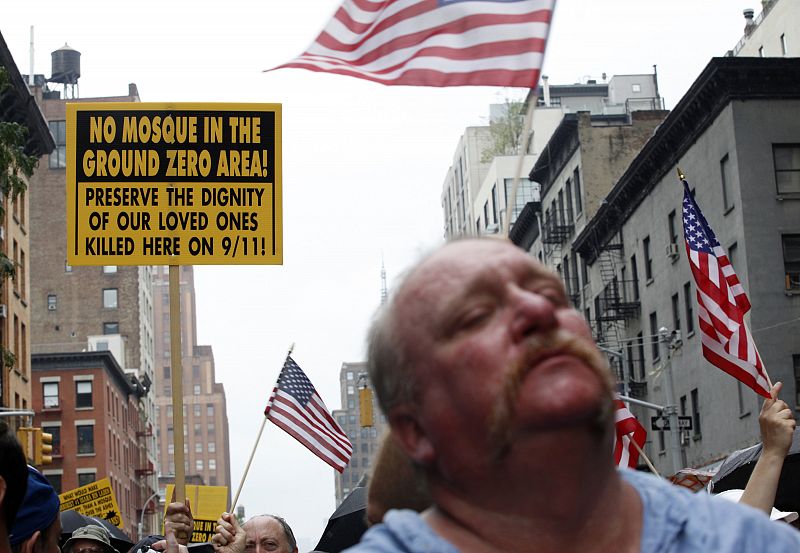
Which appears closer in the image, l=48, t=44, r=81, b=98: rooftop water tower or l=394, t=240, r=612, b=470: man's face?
l=394, t=240, r=612, b=470: man's face

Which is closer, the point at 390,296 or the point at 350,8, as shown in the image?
the point at 390,296

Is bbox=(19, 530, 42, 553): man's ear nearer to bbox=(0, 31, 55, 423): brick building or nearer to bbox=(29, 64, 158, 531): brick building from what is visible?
bbox=(0, 31, 55, 423): brick building

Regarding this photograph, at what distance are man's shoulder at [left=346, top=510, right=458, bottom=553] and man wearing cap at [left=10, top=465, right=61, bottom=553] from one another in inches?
85.0

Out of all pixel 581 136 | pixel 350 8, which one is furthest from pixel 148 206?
pixel 581 136

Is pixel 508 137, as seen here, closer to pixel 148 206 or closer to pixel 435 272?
pixel 148 206

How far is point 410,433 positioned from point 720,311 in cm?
866

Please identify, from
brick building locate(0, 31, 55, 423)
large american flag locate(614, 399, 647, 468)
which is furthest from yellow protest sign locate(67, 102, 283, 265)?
brick building locate(0, 31, 55, 423)

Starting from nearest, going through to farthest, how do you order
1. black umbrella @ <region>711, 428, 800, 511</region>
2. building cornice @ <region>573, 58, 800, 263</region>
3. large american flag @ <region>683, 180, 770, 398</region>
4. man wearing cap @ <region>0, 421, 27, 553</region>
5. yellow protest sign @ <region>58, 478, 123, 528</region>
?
man wearing cap @ <region>0, 421, 27, 553</region>
black umbrella @ <region>711, 428, 800, 511</region>
large american flag @ <region>683, 180, 770, 398</region>
yellow protest sign @ <region>58, 478, 123, 528</region>
building cornice @ <region>573, 58, 800, 263</region>

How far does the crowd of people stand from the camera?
6.67ft

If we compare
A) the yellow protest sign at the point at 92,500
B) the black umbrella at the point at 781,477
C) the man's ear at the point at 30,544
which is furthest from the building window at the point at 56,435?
the man's ear at the point at 30,544

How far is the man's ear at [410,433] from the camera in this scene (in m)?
2.16

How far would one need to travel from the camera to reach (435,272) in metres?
2.22

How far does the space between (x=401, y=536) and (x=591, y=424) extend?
1.12ft

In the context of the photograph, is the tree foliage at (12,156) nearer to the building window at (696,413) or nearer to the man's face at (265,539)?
the man's face at (265,539)
